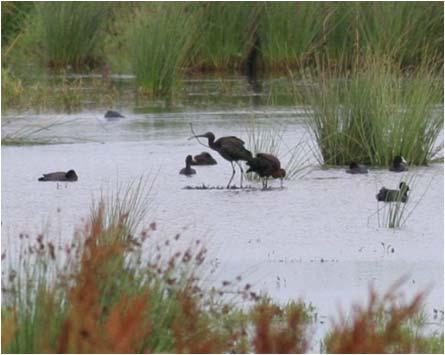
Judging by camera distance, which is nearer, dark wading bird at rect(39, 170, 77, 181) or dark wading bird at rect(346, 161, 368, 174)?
dark wading bird at rect(39, 170, 77, 181)

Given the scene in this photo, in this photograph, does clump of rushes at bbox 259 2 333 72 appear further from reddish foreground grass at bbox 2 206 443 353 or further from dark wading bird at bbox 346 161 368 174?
reddish foreground grass at bbox 2 206 443 353

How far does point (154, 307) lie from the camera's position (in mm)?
5453

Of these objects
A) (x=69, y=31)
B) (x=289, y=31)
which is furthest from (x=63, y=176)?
(x=69, y=31)

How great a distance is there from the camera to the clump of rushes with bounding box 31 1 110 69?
2498 centimetres

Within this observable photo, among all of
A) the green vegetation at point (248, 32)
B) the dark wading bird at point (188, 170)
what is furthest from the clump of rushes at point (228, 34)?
the dark wading bird at point (188, 170)

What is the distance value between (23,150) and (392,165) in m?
4.25

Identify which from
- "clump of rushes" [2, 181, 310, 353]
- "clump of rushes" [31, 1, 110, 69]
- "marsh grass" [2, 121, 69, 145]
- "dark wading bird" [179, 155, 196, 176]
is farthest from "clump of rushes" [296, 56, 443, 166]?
"clump of rushes" [31, 1, 110, 69]

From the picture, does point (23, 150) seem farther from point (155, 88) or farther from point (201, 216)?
point (155, 88)

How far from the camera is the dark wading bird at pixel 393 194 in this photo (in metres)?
10.5

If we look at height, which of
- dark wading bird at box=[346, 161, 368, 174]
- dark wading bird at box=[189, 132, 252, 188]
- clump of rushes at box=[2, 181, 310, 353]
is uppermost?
clump of rushes at box=[2, 181, 310, 353]

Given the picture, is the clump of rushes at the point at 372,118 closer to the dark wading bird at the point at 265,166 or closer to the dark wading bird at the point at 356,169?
the dark wading bird at the point at 356,169

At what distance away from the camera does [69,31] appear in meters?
25.2

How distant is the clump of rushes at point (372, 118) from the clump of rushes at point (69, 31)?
1223 centimetres

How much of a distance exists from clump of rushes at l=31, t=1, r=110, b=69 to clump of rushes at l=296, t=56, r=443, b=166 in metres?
12.2
